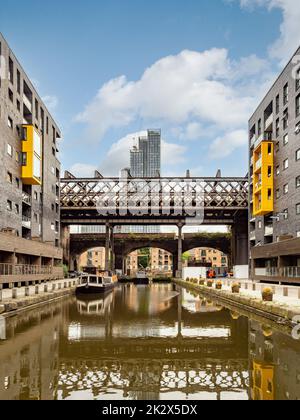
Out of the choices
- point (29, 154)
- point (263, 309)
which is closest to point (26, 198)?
point (29, 154)

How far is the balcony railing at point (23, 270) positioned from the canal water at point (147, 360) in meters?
16.1

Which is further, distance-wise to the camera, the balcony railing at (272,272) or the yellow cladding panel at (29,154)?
the yellow cladding panel at (29,154)

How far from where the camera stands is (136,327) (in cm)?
2120

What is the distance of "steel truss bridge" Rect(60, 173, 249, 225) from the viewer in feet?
247

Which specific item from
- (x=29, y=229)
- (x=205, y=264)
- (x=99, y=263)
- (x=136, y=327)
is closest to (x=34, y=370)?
(x=136, y=327)

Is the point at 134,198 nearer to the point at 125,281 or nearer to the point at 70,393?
the point at 125,281

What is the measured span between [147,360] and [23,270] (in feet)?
109

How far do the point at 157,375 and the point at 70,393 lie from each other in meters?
2.62

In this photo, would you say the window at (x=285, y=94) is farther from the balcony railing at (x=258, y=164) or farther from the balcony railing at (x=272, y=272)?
the balcony railing at (x=272, y=272)

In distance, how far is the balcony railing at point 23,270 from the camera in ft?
127

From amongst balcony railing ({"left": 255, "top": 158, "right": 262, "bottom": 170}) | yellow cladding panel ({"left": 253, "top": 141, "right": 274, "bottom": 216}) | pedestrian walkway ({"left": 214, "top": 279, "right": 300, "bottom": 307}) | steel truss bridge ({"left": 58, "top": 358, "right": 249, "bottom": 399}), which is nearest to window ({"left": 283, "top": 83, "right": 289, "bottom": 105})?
yellow cladding panel ({"left": 253, "top": 141, "right": 274, "bottom": 216})

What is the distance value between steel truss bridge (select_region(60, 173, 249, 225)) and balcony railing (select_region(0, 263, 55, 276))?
18807 millimetres

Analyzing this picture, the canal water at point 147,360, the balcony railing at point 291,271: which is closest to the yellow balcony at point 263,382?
the canal water at point 147,360

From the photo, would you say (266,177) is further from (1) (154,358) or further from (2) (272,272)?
(1) (154,358)
